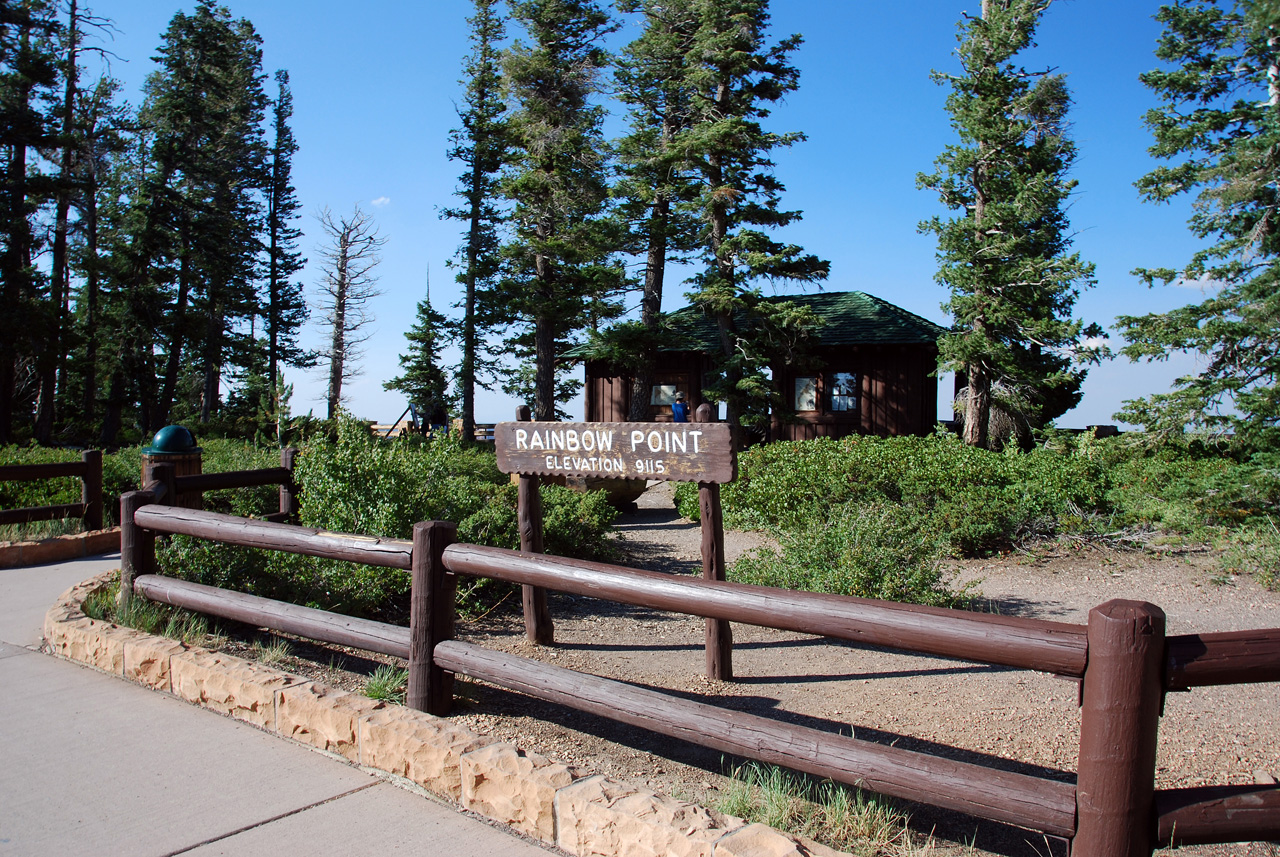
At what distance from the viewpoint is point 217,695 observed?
4.34 meters

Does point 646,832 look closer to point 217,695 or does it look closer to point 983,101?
point 217,695

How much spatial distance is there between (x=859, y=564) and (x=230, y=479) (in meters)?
5.77

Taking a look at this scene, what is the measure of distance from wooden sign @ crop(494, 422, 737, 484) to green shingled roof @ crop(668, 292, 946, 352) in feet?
48.7

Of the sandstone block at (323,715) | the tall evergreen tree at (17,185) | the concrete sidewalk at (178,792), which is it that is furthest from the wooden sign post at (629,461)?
the tall evergreen tree at (17,185)

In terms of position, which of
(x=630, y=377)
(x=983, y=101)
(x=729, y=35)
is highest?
(x=729, y=35)

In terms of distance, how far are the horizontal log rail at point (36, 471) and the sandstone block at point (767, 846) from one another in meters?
8.81

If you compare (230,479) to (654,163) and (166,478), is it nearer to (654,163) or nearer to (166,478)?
(166,478)

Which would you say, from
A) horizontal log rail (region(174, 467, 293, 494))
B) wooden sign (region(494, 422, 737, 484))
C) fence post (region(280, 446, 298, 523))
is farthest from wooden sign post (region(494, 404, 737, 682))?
fence post (region(280, 446, 298, 523))

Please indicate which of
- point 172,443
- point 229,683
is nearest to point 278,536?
point 229,683

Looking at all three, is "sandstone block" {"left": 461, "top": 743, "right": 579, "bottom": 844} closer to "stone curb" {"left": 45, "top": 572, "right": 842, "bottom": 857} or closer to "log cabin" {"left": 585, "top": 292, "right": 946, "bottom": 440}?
"stone curb" {"left": 45, "top": 572, "right": 842, "bottom": 857}

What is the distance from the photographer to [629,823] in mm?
2844

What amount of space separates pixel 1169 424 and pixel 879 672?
782cm

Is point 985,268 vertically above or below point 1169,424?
above

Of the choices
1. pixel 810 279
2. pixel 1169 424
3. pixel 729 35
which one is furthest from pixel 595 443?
pixel 729 35
